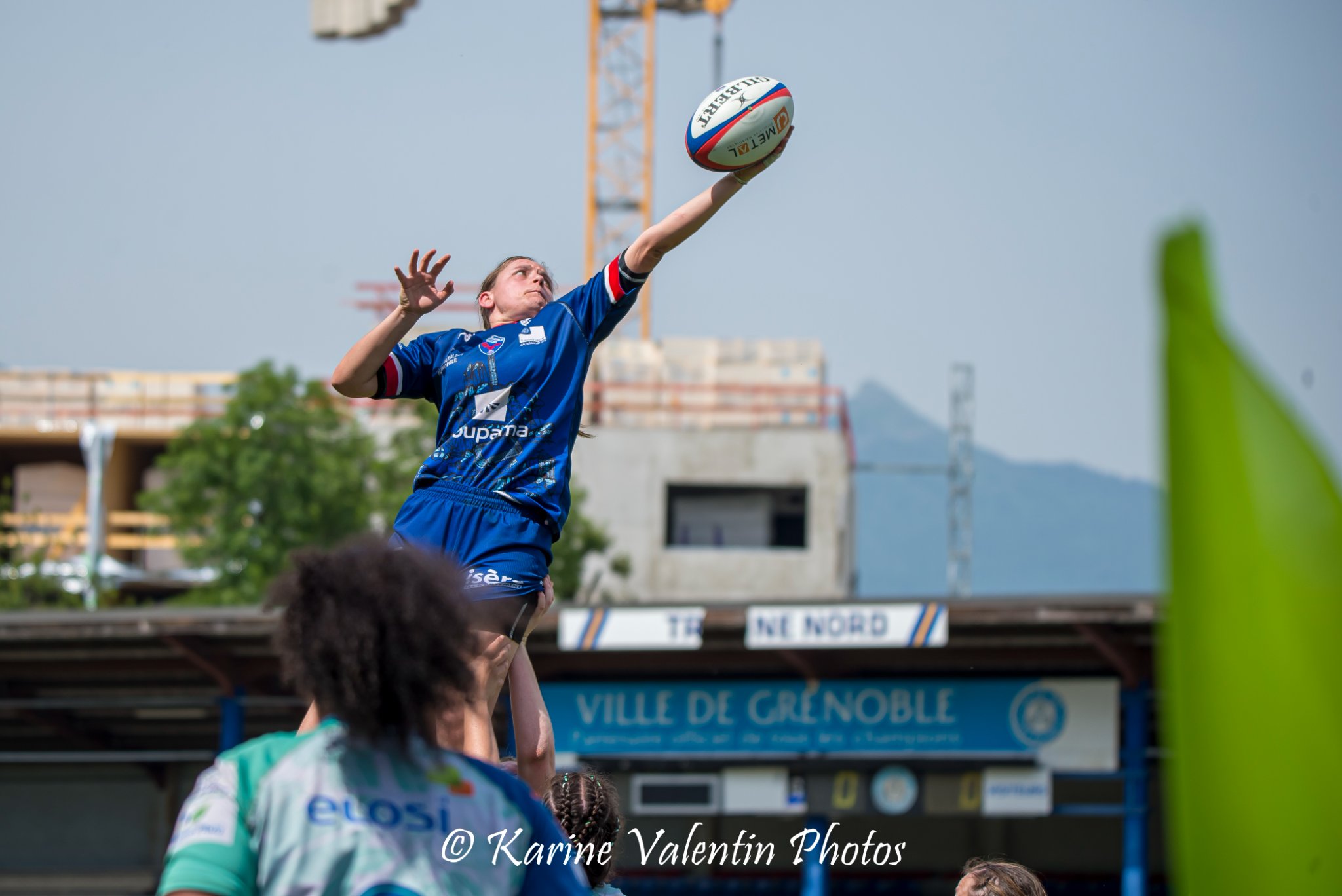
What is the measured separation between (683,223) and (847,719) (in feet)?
40.2

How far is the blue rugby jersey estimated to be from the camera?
15.7 feet

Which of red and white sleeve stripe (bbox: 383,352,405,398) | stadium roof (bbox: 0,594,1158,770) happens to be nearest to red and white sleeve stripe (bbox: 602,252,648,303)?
red and white sleeve stripe (bbox: 383,352,405,398)

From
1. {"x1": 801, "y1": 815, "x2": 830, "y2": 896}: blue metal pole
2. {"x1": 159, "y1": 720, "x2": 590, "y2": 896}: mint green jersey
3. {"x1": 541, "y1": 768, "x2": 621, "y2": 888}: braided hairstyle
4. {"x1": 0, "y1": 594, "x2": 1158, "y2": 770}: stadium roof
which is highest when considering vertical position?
{"x1": 159, "y1": 720, "x2": 590, "y2": 896}: mint green jersey

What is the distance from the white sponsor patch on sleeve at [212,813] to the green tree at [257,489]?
99.2 feet

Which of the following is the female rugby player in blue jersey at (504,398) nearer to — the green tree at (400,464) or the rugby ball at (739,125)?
the rugby ball at (739,125)

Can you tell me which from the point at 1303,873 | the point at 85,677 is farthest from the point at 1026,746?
the point at 1303,873

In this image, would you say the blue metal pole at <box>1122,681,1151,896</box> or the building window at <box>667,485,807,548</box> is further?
the building window at <box>667,485,807,548</box>

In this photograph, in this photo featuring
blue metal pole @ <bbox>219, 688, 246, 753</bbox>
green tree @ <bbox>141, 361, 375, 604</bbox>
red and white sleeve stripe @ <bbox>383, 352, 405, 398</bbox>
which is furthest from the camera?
green tree @ <bbox>141, 361, 375, 604</bbox>

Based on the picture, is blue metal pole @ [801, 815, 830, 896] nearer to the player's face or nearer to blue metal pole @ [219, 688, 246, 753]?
blue metal pole @ [219, 688, 246, 753]

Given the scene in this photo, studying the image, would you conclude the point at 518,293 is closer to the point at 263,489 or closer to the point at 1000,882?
the point at 1000,882

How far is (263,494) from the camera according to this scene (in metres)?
32.4

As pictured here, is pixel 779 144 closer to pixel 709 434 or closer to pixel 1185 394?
pixel 1185 394

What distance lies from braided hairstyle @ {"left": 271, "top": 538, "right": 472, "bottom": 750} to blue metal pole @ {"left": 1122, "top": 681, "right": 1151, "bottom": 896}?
45.8ft

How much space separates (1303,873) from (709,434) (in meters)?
48.0
